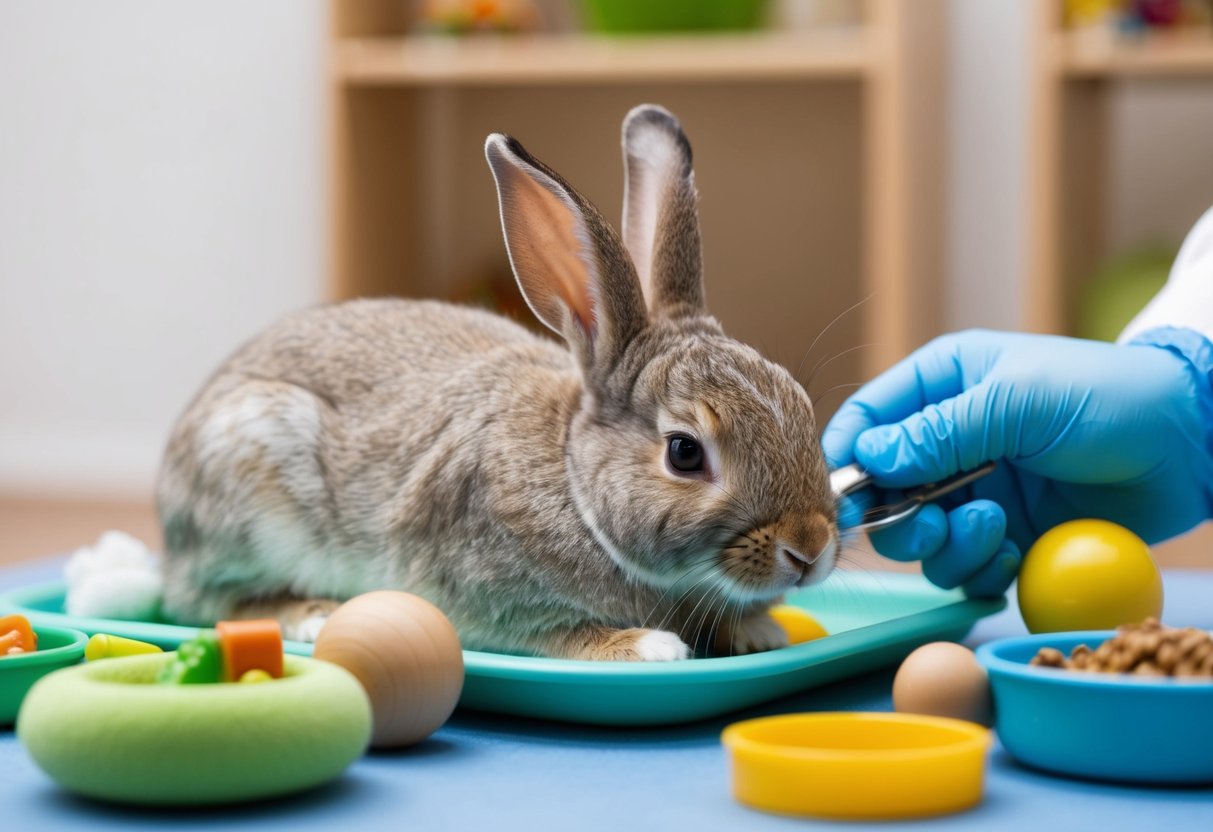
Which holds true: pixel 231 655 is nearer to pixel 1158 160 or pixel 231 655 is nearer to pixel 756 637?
pixel 756 637

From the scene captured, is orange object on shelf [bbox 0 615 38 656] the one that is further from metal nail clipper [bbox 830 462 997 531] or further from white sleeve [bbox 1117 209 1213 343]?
white sleeve [bbox 1117 209 1213 343]

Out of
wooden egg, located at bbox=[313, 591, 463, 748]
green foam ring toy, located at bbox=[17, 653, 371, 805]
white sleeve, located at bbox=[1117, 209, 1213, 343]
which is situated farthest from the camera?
white sleeve, located at bbox=[1117, 209, 1213, 343]

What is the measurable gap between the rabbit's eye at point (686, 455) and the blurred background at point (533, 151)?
1.19m

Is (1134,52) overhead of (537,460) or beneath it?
overhead

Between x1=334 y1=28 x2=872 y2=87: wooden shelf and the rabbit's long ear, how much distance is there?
175 centimetres

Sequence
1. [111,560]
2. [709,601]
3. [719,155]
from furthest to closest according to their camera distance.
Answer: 1. [719,155]
2. [111,560]
3. [709,601]

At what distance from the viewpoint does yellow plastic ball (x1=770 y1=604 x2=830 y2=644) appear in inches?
58.9

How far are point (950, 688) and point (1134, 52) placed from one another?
2018 mm

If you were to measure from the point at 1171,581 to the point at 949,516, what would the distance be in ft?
1.70

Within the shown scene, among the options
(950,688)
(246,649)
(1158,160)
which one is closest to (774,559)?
→ (950,688)

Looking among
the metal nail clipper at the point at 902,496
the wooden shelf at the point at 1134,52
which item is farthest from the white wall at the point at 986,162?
the metal nail clipper at the point at 902,496

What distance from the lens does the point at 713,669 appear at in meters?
1.20

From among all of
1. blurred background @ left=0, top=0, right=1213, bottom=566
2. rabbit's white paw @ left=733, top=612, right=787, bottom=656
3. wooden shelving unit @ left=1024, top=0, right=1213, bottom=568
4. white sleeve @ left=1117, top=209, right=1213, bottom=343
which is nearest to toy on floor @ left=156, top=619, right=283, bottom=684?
rabbit's white paw @ left=733, top=612, right=787, bottom=656

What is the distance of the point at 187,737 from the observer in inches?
36.8
